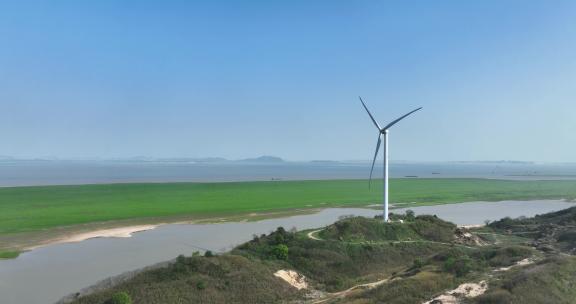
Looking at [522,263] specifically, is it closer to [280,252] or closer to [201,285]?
[280,252]

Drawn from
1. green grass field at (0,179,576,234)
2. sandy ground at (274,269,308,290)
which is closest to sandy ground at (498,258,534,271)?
sandy ground at (274,269,308,290)

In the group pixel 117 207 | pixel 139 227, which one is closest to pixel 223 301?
pixel 139 227

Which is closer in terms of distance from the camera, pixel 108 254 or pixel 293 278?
pixel 293 278

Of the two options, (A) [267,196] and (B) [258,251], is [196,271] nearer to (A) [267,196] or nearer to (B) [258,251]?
(B) [258,251]

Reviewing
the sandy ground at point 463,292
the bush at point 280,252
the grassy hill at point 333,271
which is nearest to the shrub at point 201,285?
the grassy hill at point 333,271

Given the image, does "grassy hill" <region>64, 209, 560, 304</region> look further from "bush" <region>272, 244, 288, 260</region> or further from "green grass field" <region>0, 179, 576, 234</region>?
"green grass field" <region>0, 179, 576, 234</region>

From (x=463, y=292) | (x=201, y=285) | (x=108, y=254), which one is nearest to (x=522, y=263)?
(x=463, y=292)
